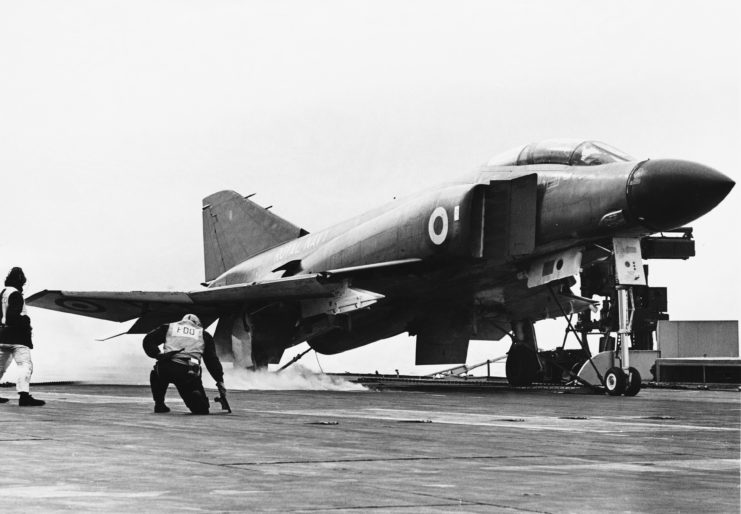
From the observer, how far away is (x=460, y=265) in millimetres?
19625

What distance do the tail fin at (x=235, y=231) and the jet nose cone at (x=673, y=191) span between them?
12.3 m

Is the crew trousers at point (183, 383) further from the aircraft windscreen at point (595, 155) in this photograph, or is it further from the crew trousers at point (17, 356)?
the aircraft windscreen at point (595, 155)

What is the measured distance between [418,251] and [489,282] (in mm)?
1665

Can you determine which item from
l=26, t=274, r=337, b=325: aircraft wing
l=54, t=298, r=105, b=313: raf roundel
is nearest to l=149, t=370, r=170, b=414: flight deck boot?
l=26, t=274, r=337, b=325: aircraft wing

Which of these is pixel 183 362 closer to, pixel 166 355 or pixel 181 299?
pixel 166 355

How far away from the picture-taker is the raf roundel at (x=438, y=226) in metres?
19.1

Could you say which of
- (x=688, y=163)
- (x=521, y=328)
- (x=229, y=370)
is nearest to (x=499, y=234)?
(x=688, y=163)

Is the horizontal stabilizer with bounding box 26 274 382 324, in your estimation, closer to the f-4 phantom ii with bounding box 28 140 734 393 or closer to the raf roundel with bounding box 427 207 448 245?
the f-4 phantom ii with bounding box 28 140 734 393

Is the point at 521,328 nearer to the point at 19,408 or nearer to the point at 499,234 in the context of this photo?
the point at 499,234

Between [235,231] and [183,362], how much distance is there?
57.7 ft

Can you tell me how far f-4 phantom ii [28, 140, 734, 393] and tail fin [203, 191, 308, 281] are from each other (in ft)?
3.45

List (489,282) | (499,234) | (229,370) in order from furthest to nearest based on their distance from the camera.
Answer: (229,370) < (489,282) < (499,234)

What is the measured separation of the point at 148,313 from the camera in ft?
78.2

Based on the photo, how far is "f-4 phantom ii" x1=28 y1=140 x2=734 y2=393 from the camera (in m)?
17.1
